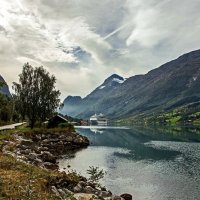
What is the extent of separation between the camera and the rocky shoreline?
30750 millimetres

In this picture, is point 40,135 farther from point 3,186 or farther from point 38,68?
point 3,186

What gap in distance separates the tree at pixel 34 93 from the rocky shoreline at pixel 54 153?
22.5 feet

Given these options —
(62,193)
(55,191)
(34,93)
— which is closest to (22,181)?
(55,191)

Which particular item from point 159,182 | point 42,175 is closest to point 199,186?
point 159,182

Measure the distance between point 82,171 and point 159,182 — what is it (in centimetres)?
1431

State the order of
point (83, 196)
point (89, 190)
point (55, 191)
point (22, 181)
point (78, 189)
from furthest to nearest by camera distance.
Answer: point (89, 190), point (78, 189), point (83, 196), point (55, 191), point (22, 181)

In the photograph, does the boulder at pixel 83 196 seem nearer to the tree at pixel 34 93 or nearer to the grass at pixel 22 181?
the grass at pixel 22 181

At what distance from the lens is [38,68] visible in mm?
98250

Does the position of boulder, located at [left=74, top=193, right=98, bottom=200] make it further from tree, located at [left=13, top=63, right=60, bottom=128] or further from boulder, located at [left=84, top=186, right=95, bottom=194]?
tree, located at [left=13, top=63, right=60, bottom=128]

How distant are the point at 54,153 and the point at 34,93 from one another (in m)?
28.2

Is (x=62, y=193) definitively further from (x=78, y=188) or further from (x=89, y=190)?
(x=89, y=190)

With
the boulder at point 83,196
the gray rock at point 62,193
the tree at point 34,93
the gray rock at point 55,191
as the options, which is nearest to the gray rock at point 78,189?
the boulder at point 83,196

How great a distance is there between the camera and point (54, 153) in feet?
245

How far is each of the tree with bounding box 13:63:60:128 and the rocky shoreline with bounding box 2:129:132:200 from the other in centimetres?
686
